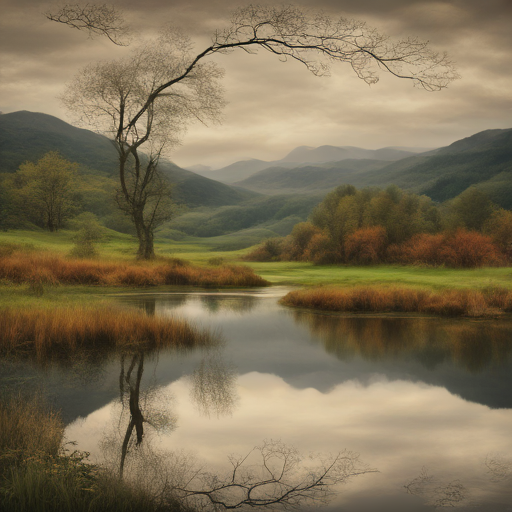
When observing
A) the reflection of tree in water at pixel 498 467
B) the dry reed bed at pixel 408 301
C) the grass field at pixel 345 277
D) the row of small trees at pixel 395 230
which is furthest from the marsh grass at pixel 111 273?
the reflection of tree in water at pixel 498 467

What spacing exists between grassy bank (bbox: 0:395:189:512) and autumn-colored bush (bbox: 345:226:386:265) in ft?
118

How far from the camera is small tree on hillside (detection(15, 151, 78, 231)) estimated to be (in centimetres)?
4844

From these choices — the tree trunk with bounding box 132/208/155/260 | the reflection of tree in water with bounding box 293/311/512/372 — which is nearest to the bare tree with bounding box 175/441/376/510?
the reflection of tree in water with bounding box 293/311/512/372

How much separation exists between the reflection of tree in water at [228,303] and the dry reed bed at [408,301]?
6.37ft

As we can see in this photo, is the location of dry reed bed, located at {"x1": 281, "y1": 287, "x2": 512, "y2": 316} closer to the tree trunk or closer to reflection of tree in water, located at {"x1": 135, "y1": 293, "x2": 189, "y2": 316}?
reflection of tree in water, located at {"x1": 135, "y1": 293, "x2": 189, "y2": 316}

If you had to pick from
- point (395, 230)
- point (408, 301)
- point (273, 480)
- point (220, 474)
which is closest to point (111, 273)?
point (408, 301)

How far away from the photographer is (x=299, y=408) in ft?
24.2

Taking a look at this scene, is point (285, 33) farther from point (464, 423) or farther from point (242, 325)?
point (464, 423)

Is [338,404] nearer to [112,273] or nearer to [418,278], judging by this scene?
[112,273]

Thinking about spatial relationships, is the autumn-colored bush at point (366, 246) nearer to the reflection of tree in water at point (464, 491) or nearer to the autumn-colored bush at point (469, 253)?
the autumn-colored bush at point (469, 253)

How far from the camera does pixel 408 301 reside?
18219mm

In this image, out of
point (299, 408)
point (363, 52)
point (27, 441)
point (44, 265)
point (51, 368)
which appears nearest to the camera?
point (27, 441)

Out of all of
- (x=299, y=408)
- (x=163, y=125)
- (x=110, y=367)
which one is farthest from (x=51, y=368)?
(x=163, y=125)

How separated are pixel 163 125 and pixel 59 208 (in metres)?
25.8
